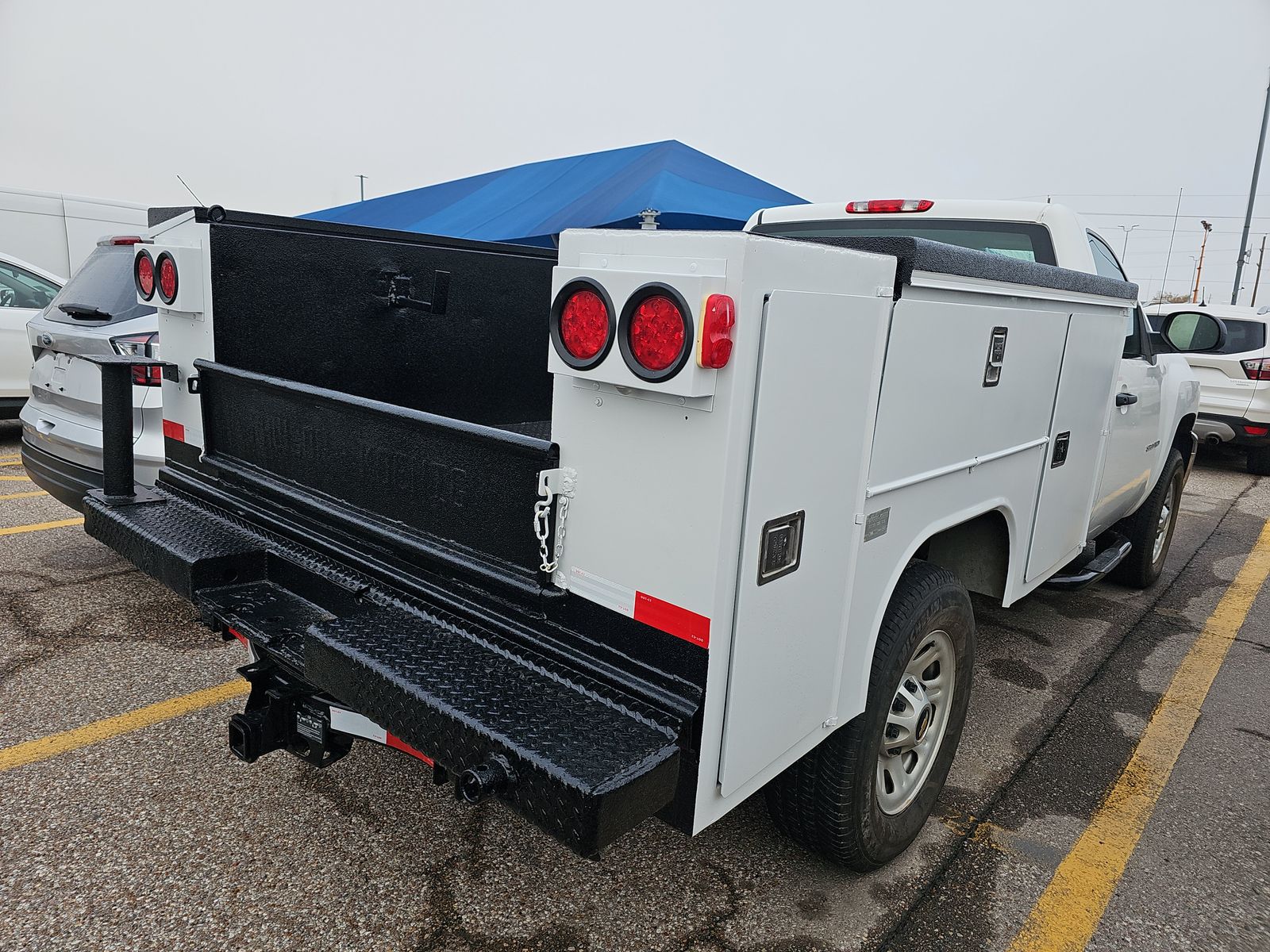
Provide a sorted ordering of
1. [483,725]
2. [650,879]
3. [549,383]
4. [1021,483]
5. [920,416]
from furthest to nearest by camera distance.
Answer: [549,383], [1021,483], [650,879], [920,416], [483,725]

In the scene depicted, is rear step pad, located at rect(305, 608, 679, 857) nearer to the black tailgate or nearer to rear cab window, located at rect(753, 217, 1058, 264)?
the black tailgate

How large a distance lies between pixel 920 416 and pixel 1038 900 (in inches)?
59.5

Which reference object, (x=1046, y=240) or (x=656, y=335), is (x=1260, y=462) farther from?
(x=656, y=335)

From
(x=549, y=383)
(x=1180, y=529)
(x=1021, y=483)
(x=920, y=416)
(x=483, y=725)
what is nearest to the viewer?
(x=483, y=725)

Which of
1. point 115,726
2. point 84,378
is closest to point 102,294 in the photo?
point 84,378

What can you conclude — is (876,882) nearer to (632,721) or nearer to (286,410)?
(632,721)

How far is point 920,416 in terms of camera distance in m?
2.18

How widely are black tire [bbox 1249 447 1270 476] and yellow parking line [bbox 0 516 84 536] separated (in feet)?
37.9

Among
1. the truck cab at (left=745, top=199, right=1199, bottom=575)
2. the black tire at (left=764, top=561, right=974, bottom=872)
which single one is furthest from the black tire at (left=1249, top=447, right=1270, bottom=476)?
the black tire at (left=764, top=561, right=974, bottom=872)

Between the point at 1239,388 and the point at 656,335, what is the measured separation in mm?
10513

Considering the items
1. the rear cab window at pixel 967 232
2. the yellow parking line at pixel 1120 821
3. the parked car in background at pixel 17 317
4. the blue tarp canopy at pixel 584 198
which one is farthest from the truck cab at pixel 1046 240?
the parked car in background at pixel 17 317

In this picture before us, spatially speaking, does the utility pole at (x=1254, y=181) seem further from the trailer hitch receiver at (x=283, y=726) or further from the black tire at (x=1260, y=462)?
the trailer hitch receiver at (x=283, y=726)

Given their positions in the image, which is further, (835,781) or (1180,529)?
(1180,529)

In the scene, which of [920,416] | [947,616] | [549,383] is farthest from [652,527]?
[549,383]
